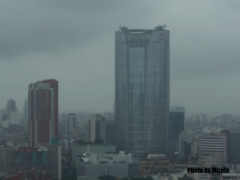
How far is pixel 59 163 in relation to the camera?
14516 mm

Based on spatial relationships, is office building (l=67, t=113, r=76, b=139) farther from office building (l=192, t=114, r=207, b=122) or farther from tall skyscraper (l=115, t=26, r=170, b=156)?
office building (l=192, t=114, r=207, b=122)

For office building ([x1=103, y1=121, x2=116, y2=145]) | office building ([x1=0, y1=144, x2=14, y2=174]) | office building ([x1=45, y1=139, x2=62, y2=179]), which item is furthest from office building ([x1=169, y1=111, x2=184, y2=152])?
office building ([x1=0, y1=144, x2=14, y2=174])

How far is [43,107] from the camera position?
2017cm

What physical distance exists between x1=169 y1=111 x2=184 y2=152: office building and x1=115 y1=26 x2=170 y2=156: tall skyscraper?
8.0 inches

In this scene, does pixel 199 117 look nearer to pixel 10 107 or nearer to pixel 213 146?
pixel 213 146

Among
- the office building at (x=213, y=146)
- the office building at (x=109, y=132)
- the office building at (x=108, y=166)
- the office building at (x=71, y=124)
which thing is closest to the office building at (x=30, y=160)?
the office building at (x=108, y=166)

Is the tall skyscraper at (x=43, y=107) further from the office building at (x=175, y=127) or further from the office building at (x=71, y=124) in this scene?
the office building at (x=175, y=127)

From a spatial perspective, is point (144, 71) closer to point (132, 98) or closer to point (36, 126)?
point (132, 98)

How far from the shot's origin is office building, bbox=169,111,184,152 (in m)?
19.0

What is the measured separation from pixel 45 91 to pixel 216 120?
5.84 meters

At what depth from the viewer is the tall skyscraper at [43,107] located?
1983cm

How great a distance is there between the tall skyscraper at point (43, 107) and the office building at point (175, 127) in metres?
3.84

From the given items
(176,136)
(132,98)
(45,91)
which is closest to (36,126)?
(45,91)

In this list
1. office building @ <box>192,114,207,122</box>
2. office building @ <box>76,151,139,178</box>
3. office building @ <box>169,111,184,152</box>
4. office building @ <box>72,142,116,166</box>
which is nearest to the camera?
office building @ <box>76,151,139,178</box>
